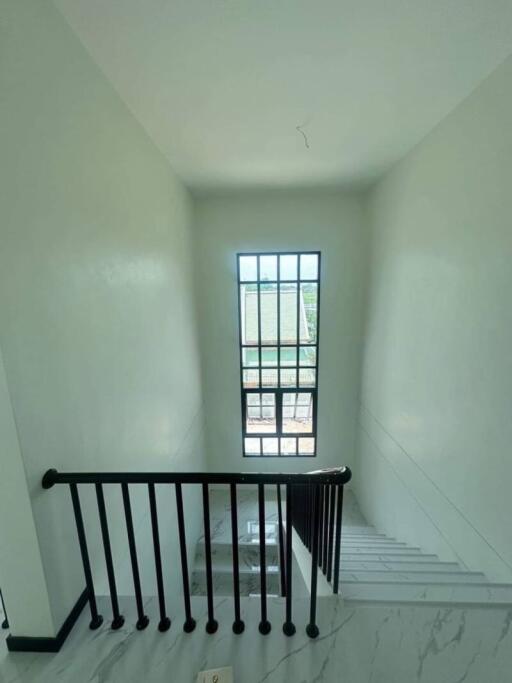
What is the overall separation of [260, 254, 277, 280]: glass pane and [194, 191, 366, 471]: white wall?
15 centimetres

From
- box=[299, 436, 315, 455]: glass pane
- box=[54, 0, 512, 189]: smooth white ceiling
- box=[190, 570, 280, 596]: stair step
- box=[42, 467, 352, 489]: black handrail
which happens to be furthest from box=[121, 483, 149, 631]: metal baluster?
box=[299, 436, 315, 455]: glass pane

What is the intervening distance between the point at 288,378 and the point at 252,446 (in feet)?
4.49

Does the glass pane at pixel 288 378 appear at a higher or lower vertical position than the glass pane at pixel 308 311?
lower

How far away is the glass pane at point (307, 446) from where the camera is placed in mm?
5125

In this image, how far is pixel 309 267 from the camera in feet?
15.1

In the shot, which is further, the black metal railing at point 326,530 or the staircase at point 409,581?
the staircase at point 409,581

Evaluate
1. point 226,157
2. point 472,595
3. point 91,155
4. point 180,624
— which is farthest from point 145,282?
point 472,595

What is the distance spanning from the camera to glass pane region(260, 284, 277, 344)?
4.67m

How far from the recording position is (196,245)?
4453mm

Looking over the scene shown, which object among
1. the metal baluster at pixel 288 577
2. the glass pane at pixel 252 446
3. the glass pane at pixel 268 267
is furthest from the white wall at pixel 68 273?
the glass pane at pixel 252 446

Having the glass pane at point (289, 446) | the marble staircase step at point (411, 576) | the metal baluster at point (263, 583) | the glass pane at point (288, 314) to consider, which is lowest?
the glass pane at point (289, 446)

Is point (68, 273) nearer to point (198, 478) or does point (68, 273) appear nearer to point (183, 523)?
point (198, 478)

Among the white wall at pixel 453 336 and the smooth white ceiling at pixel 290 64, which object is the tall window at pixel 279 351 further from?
the smooth white ceiling at pixel 290 64

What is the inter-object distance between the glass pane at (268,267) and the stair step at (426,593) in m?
3.81
